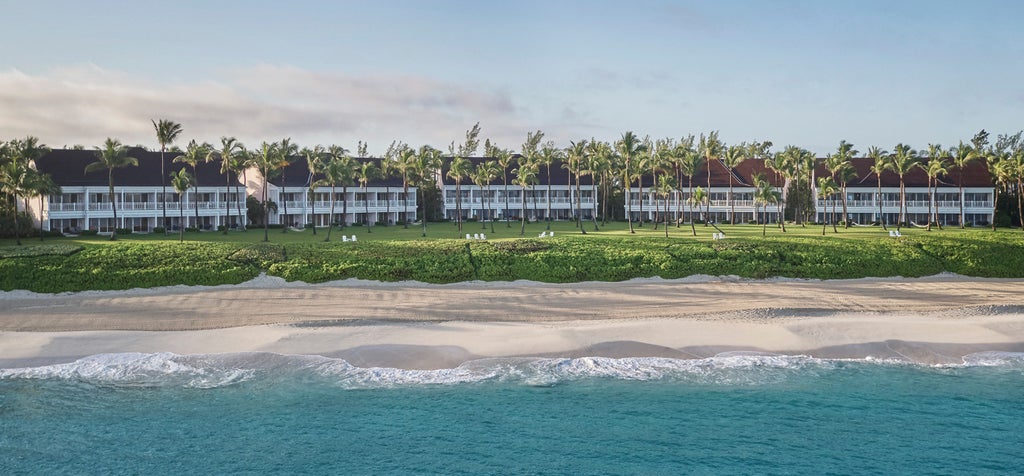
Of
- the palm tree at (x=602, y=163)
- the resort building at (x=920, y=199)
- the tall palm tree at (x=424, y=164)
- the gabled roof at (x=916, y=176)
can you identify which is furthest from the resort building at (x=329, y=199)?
the gabled roof at (x=916, y=176)

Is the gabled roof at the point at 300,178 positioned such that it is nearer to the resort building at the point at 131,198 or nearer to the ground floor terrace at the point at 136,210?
the resort building at the point at 131,198

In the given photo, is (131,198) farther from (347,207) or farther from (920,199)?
(920,199)

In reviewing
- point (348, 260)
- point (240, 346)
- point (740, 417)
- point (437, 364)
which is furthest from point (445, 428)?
point (348, 260)

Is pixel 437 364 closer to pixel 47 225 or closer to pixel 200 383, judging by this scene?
pixel 200 383

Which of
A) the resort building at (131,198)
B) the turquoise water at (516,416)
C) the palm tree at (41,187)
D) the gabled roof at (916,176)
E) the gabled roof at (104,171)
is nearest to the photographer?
the turquoise water at (516,416)

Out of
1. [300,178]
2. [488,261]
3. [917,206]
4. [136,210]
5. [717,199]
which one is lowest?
[488,261]

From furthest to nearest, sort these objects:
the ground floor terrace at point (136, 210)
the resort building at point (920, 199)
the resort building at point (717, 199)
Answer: the resort building at point (717, 199), the resort building at point (920, 199), the ground floor terrace at point (136, 210)

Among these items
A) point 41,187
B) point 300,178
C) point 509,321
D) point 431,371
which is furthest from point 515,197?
point 431,371

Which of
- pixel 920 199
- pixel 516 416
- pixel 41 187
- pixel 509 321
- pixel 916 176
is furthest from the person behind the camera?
pixel 916 176
